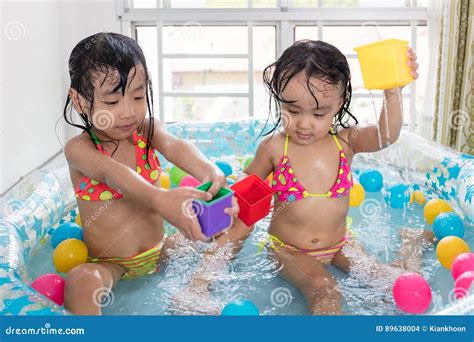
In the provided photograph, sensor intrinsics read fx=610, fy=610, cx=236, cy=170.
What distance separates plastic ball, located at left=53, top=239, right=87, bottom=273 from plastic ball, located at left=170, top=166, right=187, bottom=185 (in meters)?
0.86

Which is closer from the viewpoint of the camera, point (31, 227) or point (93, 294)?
point (93, 294)

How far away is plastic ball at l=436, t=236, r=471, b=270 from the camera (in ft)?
5.77

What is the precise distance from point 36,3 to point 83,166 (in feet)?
6.15

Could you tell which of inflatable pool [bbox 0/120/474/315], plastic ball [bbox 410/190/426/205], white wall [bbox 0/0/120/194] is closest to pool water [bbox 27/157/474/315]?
inflatable pool [bbox 0/120/474/315]

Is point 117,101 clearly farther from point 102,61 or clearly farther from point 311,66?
point 311,66

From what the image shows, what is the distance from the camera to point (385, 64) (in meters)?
1.65

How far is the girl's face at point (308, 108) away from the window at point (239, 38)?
1.90 meters

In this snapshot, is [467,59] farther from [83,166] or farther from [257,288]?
[83,166]

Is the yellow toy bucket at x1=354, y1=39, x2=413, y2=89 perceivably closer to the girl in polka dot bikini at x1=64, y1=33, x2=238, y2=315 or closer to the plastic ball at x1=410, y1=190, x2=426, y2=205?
the girl in polka dot bikini at x1=64, y1=33, x2=238, y2=315

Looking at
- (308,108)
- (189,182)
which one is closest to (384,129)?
(308,108)

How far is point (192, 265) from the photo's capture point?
1.79m

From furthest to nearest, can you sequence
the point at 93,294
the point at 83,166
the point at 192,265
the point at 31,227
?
the point at 31,227, the point at 192,265, the point at 83,166, the point at 93,294

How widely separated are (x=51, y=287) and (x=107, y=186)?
32 centimetres

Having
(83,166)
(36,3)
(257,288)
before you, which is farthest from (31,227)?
(36,3)
